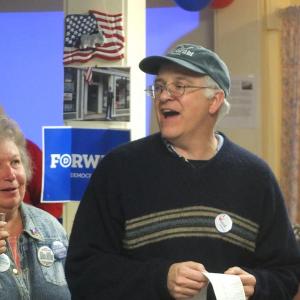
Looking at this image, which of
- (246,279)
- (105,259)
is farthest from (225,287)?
(105,259)

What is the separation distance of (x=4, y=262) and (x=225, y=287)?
75cm

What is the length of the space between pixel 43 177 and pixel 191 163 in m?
1.32

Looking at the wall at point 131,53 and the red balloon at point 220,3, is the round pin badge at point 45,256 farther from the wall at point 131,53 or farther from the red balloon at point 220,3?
the red balloon at point 220,3

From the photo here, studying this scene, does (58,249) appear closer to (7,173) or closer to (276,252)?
(7,173)

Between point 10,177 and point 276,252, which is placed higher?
point 10,177

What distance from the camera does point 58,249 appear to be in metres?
2.20

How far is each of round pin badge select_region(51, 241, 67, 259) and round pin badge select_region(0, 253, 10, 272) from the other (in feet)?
0.56

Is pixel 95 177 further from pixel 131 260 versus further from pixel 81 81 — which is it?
pixel 81 81

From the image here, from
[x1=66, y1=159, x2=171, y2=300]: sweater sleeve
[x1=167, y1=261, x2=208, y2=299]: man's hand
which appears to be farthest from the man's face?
[x1=167, y1=261, x2=208, y2=299]: man's hand

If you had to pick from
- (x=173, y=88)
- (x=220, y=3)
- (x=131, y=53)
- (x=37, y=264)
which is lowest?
(x=37, y=264)

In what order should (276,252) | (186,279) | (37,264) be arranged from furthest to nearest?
1. (37,264)
2. (276,252)
3. (186,279)

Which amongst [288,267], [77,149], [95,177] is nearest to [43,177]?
[77,149]

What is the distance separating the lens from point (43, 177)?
119 inches

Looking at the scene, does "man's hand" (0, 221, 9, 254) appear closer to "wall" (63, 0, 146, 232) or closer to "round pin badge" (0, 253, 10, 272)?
"round pin badge" (0, 253, 10, 272)
